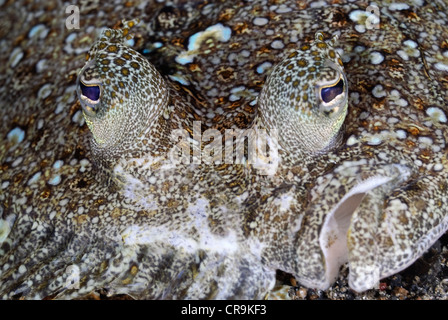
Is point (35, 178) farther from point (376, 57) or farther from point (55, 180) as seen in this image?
point (376, 57)

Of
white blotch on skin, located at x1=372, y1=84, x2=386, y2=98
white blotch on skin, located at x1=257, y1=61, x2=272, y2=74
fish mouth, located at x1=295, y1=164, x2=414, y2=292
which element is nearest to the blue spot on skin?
white blotch on skin, located at x1=257, y1=61, x2=272, y2=74

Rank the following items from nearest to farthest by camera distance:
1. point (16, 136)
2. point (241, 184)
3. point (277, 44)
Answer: point (241, 184) < point (277, 44) < point (16, 136)

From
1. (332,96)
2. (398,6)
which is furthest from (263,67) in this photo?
(398,6)

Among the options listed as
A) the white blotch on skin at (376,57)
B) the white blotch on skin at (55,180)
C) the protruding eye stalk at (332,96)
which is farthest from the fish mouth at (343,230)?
the white blotch on skin at (55,180)

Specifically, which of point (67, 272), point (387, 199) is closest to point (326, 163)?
point (387, 199)

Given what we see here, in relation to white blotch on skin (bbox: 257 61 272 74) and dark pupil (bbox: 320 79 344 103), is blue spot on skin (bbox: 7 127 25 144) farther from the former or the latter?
dark pupil (bbox: 320 79 344 103)

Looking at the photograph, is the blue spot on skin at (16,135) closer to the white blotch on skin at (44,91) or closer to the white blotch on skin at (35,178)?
the white blotch on skin at (44,91)
